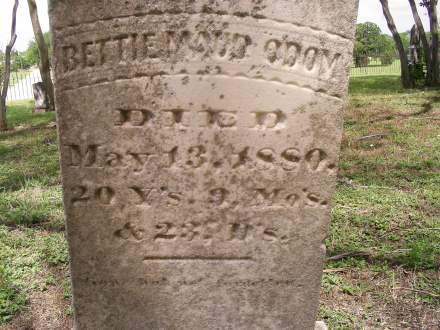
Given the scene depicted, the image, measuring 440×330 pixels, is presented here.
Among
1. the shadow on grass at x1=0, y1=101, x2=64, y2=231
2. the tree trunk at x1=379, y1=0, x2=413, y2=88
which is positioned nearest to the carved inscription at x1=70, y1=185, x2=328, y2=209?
the shadow on grass at x1=0, y1=101, x2=64, y2=231

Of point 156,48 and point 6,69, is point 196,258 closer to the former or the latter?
point 156,48

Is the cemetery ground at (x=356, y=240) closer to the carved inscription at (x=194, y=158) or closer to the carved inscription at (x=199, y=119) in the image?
the carved inscription at (x=194, y=158)

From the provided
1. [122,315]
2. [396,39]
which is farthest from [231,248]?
[396,39]

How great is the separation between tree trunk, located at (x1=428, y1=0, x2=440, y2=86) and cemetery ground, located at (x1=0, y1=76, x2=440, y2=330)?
6.41 meters

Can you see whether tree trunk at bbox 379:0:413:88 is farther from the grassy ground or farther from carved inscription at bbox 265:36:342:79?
carved inscription at bbox 265:36:342:79

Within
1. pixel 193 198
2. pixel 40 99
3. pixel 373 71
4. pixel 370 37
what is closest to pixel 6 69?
pixel 40 99

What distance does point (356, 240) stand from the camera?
141 inches

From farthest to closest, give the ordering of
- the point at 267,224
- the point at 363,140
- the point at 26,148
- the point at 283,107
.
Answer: the point at 26,148 → the point at 363,140 → the point at 267,224 → the point at 283,107

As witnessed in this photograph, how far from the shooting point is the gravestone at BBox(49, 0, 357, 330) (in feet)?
6.01

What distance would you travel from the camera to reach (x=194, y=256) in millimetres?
2160

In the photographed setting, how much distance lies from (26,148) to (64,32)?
18.0ft

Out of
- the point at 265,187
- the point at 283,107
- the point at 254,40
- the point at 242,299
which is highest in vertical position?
the point at 254,40

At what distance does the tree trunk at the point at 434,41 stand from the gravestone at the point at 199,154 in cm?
1119

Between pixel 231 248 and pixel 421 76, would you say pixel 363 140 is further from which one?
pixel 421 76
